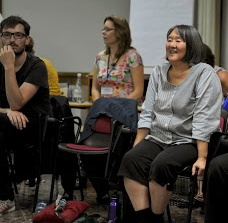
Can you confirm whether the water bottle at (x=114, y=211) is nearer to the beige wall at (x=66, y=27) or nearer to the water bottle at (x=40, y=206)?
the water bottle at (x=40, y=206)

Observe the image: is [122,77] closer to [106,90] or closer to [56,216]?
[106,90]

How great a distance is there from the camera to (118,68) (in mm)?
3531

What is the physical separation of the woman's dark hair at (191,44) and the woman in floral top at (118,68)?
101cm

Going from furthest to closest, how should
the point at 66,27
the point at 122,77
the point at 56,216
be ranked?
the point at 66,27 < the point at 122,77 < the point at 56,216

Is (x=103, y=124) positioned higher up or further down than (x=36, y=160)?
higher up

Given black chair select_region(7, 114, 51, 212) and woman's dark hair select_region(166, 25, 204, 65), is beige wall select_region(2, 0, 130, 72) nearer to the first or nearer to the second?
black chair select_region(7, 114, 51, 212)

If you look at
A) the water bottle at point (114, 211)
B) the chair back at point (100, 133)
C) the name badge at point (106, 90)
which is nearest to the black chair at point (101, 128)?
the chair back at point (100, 133)

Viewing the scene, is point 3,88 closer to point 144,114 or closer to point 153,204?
point 144,114

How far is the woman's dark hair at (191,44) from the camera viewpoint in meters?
2.45

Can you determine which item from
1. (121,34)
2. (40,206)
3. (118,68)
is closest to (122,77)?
(118,68)

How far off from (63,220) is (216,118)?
1.06 meters

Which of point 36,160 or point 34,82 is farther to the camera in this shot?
point 36,160

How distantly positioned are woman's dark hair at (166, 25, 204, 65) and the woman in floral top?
101 cm

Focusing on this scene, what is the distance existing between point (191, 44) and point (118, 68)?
3.78 ft
